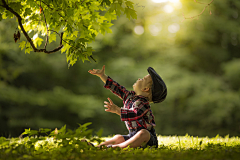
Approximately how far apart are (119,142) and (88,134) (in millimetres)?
1224

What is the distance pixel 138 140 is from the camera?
9.48 ft

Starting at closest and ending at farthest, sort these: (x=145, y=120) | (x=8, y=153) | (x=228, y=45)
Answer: (x=8, y=153), (x=145, y=120), (x=228, y=45)

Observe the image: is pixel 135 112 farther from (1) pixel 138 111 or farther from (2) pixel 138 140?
(2) pixel 138 140

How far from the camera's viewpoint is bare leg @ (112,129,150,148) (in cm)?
288

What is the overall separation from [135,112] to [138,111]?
0.05 metres

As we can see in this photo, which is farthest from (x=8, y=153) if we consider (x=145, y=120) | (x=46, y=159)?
(x=145, y=120)

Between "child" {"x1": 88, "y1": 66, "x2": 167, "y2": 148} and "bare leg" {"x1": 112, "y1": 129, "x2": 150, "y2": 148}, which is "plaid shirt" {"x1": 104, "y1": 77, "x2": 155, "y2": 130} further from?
"bare leg" {"x1": 112, "y1": 129, "x2": 150, "y2": 148}

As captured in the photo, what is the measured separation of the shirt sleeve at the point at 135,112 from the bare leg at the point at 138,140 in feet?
0.77

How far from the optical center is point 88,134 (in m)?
2.07

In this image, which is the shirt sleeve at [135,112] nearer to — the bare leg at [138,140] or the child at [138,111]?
the child at [138,111]

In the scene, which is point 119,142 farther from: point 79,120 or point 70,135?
point 79,120

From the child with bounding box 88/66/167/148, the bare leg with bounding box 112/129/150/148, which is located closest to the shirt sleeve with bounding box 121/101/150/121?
the child with bounding box 88/66/167/148

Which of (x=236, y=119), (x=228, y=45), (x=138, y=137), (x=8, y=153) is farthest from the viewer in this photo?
(x=228, y=45)

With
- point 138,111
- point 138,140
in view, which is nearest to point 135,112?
point 138,111
